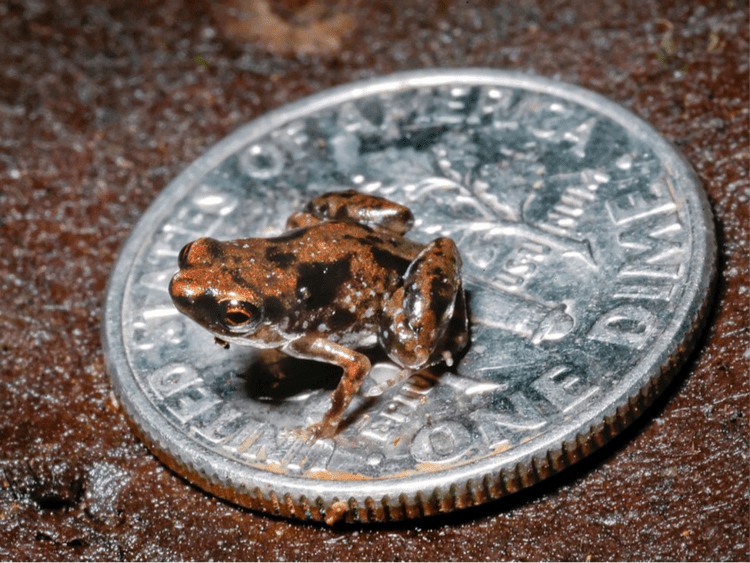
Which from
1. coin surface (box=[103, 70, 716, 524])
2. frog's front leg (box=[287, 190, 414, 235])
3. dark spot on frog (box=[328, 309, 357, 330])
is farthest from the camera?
frog's front leg (box=[287, 190, 414, 235])

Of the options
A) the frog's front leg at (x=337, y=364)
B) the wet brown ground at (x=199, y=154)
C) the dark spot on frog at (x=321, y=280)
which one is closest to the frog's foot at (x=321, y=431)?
the frog's front leg at (x=337, y=364)

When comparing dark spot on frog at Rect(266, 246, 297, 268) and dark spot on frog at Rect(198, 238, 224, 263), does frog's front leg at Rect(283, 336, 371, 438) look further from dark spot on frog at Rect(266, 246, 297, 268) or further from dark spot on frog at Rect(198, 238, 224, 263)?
dark spot on frog at Rect(198, 238, 224, 263)

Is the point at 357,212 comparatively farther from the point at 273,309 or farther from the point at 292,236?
the point at 273,309

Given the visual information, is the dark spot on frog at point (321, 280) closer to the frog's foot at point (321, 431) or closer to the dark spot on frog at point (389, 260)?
the dark spot on frog at point (389, 260)

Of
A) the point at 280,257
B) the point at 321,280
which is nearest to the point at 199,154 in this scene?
the point at 280,257

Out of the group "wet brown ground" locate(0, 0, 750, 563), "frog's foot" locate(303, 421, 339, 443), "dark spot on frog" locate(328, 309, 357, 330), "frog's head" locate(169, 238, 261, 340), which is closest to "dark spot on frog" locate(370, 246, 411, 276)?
"dark spot on frog" locate(328, 309, 357, 330)

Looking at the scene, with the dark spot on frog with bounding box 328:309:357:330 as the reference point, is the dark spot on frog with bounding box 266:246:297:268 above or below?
above
